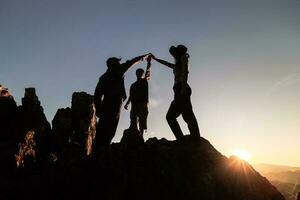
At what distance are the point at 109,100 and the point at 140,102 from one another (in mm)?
3769

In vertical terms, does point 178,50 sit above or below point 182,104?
above

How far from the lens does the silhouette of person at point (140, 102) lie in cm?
1406

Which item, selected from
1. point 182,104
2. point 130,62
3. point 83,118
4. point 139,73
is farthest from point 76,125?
point 182,104

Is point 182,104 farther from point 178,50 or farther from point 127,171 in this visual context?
point 127,171

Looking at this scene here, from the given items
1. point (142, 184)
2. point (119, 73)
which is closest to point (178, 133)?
point (142, 184)

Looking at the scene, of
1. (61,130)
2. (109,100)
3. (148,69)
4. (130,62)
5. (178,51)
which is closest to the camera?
(178,51)

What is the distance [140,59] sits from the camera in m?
11.9

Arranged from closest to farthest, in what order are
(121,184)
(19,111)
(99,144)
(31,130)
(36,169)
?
(121,184) < (36,169) < (99,144) < (31,130) < (19,111)

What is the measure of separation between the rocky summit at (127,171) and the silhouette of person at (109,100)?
0.73m

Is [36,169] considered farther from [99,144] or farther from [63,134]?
[63,134]

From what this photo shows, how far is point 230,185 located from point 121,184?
3.47 meters

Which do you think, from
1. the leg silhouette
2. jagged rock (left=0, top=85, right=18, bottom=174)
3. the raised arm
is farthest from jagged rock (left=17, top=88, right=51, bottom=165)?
the raised arm

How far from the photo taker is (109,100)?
1062cm

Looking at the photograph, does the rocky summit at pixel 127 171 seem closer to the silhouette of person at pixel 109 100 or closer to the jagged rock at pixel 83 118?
the silhouette of person at pixel 109 100
